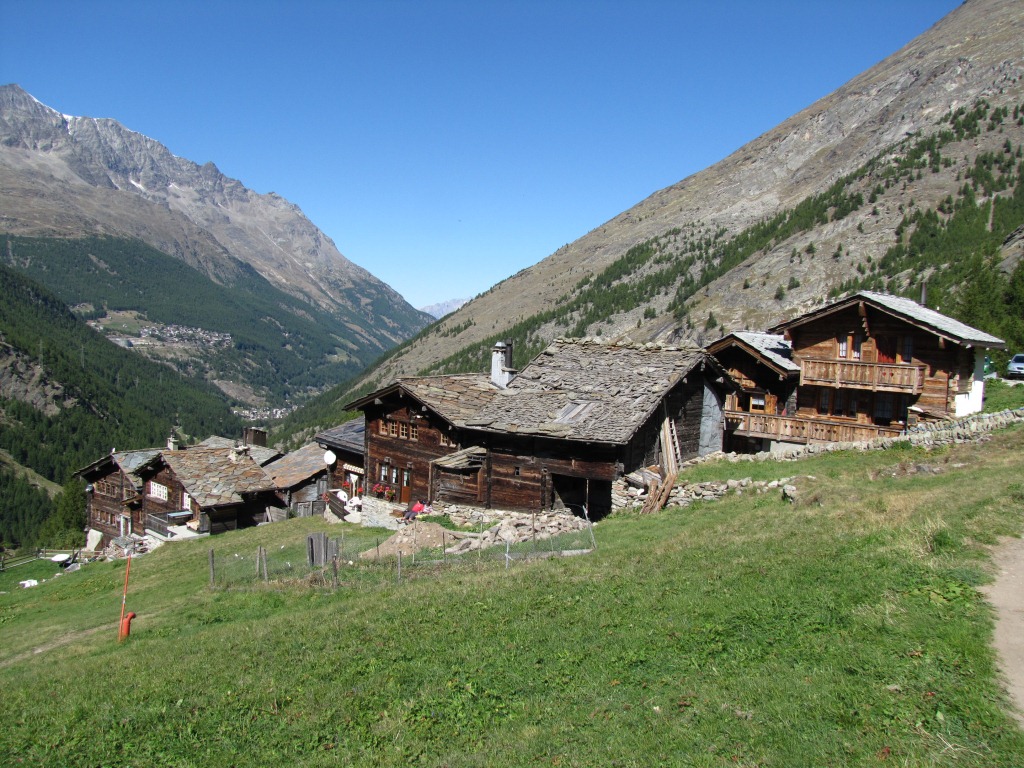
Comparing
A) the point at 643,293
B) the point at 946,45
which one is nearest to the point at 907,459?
the point at 643,293

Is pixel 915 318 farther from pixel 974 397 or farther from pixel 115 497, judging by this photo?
pixel 115 497

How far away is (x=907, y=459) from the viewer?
23.7 metres

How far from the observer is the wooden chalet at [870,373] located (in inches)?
1310

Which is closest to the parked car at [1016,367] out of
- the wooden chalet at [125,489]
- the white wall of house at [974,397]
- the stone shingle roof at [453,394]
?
the white wall of house at [974,397]

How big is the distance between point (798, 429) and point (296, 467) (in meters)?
35.3

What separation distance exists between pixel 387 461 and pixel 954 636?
3069 cm

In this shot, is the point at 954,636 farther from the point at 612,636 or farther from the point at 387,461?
the point at 387,461

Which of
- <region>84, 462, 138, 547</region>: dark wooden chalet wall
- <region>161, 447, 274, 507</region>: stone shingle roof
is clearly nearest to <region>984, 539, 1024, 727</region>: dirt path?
<region>161, 447, 274, 507</region>: stone shingle roof

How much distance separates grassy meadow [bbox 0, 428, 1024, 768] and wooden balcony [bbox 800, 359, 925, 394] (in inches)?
667

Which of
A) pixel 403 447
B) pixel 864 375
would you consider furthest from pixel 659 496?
pixel 864 375

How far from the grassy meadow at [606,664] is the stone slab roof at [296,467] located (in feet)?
97.8

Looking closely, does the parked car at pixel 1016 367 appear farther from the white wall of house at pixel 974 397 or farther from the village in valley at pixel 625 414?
the white wall of house at pixel 974 397

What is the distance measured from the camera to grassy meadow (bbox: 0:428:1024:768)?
26.8 ft

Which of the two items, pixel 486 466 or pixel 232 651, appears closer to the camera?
pixel 232 651
